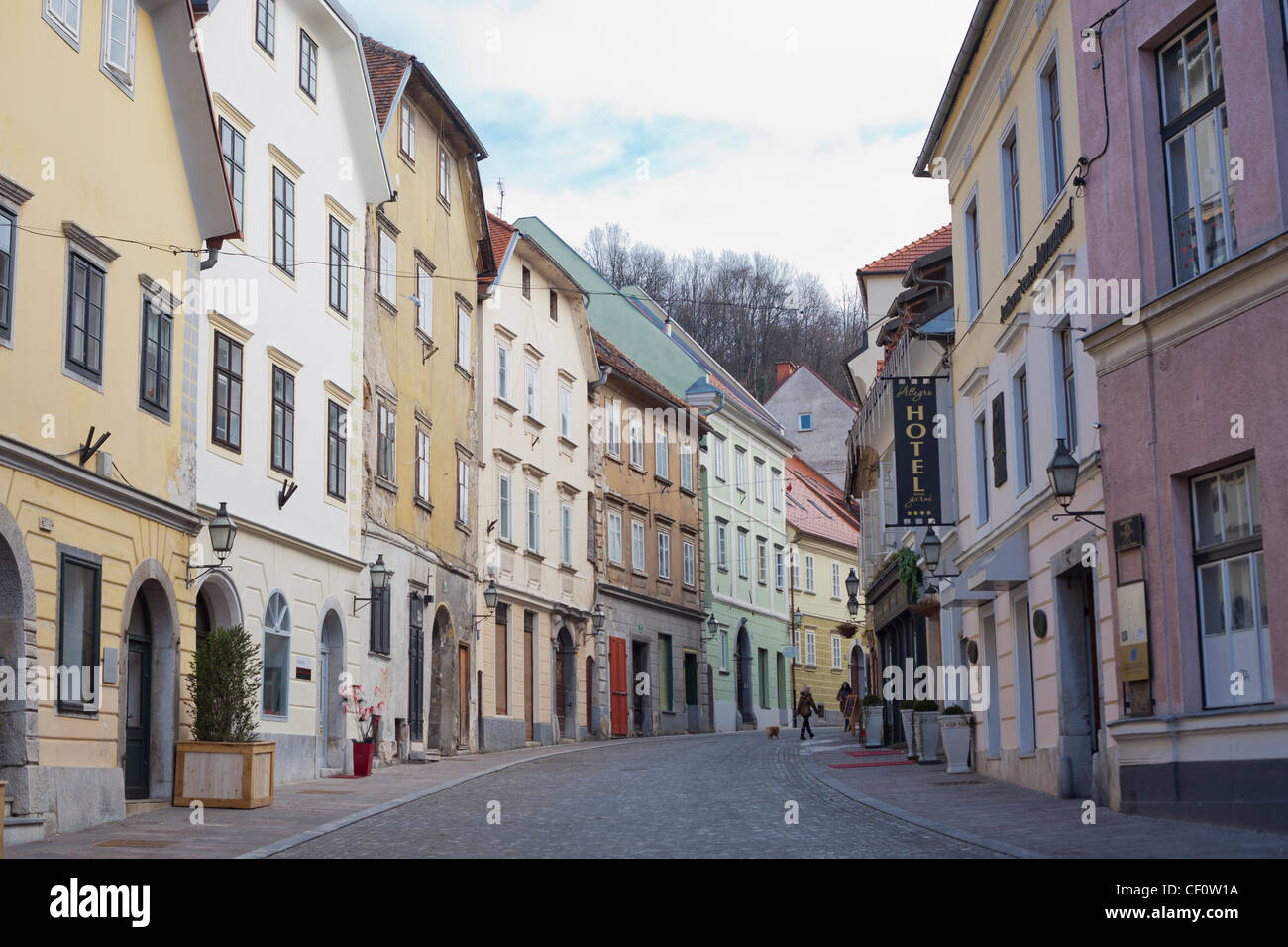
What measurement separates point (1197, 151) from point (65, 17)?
11.6 metres

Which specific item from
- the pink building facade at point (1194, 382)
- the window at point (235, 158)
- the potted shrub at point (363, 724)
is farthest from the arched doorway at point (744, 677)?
the pink building facade at point (1194, 382)

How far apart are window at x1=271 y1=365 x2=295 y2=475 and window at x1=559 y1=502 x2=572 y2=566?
53.1ft

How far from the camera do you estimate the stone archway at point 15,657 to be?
1491cm

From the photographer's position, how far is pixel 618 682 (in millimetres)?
42656

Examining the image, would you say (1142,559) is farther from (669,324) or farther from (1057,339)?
(669,324)

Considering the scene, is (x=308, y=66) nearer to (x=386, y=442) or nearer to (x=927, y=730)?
(x=386, y=442)

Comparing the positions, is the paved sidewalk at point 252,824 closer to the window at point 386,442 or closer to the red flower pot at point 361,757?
the red flower pot at point 361,757

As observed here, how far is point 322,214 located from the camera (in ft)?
84.2

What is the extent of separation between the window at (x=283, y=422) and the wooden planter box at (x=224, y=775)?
18.1 feet

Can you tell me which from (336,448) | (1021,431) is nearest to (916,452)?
(1021,431)

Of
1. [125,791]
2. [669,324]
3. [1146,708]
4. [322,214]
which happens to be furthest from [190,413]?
[669,324]

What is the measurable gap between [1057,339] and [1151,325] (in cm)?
315

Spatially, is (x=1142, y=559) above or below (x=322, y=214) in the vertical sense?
below
